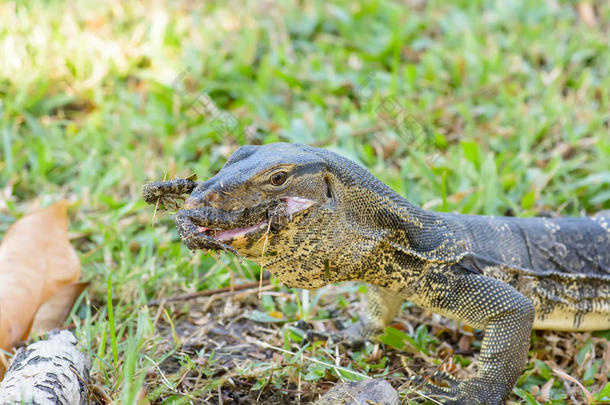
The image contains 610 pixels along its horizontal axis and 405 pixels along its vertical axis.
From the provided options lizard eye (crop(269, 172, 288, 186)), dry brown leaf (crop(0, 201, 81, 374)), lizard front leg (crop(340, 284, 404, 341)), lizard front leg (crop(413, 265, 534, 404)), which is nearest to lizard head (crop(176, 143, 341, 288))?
lizard eye (crop(269, 172, 288, 186))

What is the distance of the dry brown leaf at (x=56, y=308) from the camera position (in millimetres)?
4110

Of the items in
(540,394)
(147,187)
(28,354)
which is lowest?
(540,394)

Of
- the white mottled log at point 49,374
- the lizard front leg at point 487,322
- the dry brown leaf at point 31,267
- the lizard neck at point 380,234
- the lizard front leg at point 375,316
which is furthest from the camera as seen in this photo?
the lizard front leg at point 375,316

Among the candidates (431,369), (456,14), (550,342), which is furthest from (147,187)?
(456,14)

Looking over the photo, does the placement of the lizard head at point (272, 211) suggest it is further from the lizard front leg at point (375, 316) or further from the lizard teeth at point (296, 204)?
the lizard front leg at point (375, 316)

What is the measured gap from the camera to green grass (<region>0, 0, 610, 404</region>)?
14.1 feet

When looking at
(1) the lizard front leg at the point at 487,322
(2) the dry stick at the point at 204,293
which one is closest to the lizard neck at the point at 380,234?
(1) the lizard front leg at the point at 487,322

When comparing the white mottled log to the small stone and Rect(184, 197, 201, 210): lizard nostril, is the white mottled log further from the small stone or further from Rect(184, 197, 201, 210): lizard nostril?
the small stone

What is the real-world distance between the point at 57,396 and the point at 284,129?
3773 millimetres

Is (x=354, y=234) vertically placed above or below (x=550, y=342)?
above

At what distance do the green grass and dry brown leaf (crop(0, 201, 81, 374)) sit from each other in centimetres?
29

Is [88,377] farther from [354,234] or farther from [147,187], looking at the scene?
[354,234]

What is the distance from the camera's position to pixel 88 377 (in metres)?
3.33

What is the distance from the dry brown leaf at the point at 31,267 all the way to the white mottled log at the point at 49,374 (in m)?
0.64
